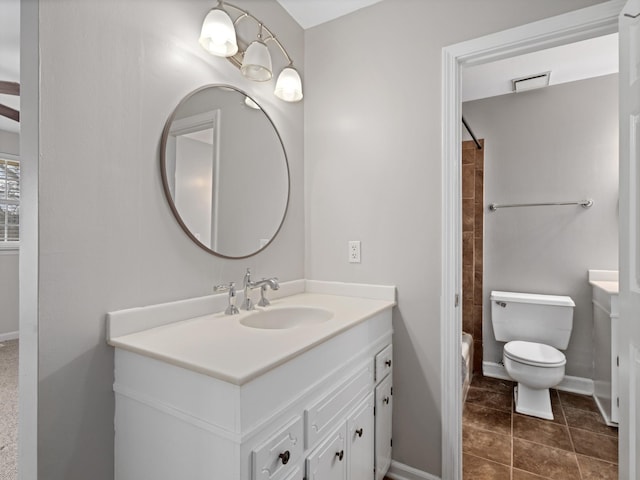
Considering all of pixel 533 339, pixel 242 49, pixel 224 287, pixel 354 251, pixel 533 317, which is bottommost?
pixel 533 339

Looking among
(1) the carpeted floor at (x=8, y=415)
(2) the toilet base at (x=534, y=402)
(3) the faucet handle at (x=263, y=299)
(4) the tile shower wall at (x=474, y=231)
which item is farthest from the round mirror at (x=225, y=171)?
(2) the toilet base at (x=534, y=402)

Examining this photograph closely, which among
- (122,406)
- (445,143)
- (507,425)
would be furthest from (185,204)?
(507,425)

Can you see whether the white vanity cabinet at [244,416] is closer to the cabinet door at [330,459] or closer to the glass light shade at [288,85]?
the cabinet door at [330,459]

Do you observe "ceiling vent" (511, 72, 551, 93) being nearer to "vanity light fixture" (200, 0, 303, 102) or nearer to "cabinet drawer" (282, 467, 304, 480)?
"vanity light fixture" (200, 0, 303, 102)

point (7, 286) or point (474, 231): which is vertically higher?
point (474, 231)

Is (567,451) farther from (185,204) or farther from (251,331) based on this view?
(185,204)

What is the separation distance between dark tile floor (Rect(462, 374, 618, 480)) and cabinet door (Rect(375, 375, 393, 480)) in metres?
0.47

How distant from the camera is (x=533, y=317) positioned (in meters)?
2.60

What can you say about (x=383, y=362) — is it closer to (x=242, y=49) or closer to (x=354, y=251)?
(x=354, y=251)

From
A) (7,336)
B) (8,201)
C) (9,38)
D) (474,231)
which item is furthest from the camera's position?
(8,201)

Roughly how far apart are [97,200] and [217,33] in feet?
2.55

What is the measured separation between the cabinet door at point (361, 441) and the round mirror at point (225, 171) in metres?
0.84

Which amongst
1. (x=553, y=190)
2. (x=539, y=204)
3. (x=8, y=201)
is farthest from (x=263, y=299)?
(x=8, y=201)

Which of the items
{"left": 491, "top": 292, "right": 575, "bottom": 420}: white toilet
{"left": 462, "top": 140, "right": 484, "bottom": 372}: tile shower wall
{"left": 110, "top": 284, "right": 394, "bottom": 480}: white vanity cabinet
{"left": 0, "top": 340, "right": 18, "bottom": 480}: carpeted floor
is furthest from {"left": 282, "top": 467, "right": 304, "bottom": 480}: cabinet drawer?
{"left": 462, "top": 140, "right": 484, "bottom": 372}: tile shower wall
